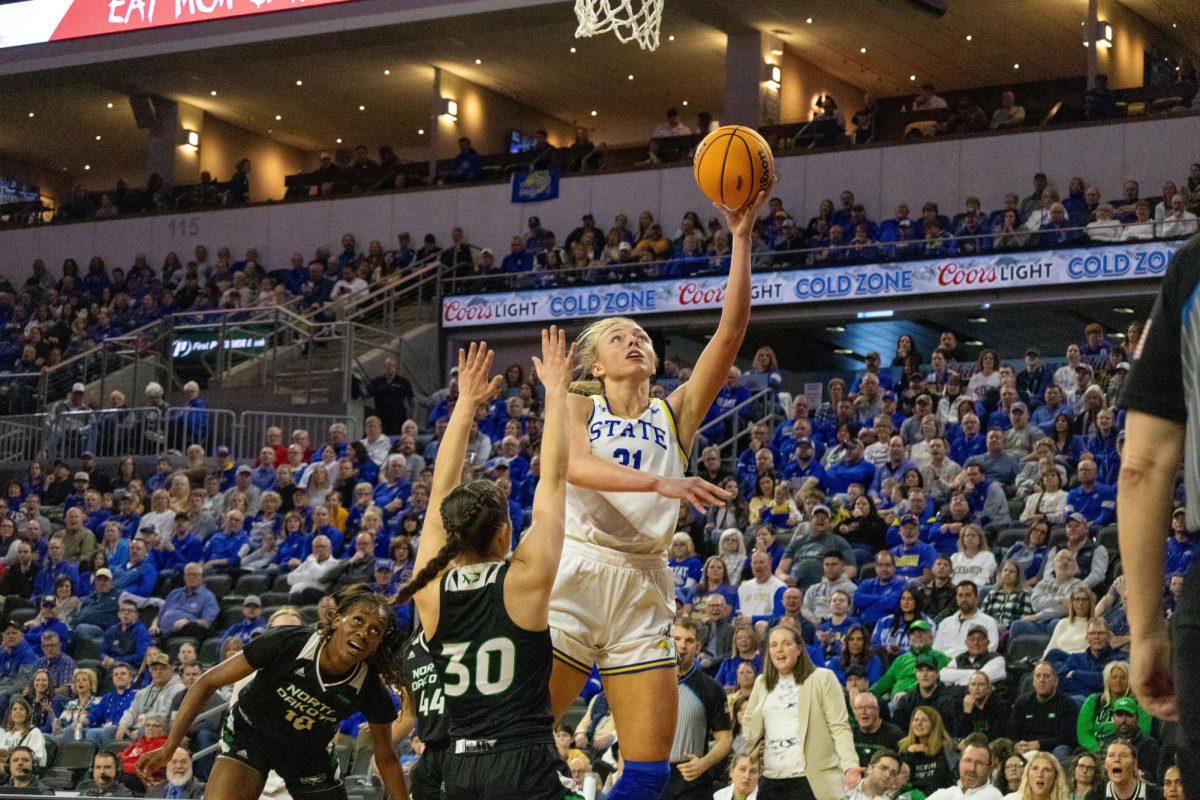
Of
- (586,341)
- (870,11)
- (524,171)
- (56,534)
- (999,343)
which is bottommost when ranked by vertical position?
(56,534)

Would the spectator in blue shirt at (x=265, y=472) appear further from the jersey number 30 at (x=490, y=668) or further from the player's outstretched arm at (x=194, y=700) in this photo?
the jersey number 30 at (x=490, y=668)

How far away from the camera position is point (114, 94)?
31.4 metres

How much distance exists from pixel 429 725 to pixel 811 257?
16.9 meters

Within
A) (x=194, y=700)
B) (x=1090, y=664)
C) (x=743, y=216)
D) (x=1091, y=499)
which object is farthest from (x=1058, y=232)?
(x=194, y=700)

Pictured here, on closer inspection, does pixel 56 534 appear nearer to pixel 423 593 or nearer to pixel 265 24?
pixel 265 24

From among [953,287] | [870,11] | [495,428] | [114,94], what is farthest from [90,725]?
[114,94]

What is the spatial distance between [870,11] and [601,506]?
68.9 ft

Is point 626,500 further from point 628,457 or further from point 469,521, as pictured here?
point 469,521

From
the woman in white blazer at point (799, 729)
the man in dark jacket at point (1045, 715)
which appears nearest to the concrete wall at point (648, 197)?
the man in dark jacket at point (1045, 715)

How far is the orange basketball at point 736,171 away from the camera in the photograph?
6246 millimetres

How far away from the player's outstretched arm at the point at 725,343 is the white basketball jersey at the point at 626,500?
0.57 feet

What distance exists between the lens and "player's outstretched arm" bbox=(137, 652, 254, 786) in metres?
6.25

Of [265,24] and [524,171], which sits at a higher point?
[265,24]

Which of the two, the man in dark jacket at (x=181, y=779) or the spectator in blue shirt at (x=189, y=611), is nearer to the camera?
the man in dark jacket at (x=181, y=779)
